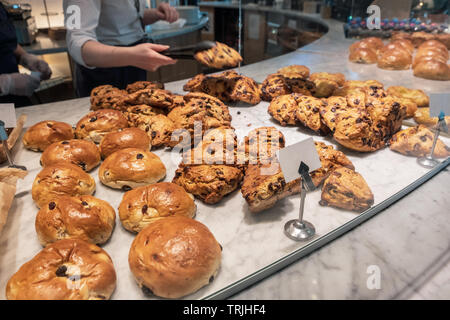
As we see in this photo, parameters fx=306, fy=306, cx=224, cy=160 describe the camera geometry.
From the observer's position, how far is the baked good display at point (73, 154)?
1.78m

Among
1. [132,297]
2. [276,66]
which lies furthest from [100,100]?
[276,66]

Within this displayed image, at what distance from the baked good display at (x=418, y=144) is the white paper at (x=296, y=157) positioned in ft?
3.24

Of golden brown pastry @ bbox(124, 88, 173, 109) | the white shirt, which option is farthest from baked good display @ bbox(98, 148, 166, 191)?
the white shirt

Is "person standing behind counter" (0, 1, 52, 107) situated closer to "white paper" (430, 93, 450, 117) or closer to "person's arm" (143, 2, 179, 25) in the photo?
"person's arm" (143, 2, 179, 25)

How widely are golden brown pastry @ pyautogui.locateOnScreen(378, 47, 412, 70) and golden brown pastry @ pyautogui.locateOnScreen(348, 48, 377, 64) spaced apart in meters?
0.09

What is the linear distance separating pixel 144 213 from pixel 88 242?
0.84 ft

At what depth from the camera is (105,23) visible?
283 cm

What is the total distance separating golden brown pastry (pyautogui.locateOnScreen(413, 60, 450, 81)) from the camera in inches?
123

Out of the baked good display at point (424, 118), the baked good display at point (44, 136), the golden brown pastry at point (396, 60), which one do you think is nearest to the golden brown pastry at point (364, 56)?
the golden brown pastry at point (396, 60)

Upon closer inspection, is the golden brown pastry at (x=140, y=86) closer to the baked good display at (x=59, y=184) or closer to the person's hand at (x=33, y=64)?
the baked good display at (x=59, y=184)

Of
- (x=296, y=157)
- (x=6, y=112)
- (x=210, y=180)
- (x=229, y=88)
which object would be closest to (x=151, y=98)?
(x=229, y=88)

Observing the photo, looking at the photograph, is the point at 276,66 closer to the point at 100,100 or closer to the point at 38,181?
the point at 100,100

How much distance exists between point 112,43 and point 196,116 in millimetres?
1463

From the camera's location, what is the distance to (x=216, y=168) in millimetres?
1627
